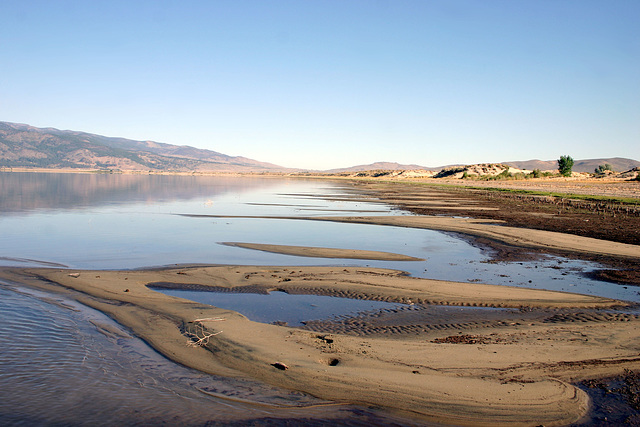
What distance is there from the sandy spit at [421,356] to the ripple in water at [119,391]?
379mm

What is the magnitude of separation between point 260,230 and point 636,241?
808 inches

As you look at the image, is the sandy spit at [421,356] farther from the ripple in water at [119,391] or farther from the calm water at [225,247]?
the calm water at [225,247]

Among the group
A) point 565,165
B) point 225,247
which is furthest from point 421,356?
point 565,165

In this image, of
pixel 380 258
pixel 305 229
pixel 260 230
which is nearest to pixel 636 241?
pixel 380 258

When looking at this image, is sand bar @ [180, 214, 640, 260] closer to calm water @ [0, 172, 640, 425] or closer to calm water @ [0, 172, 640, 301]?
calm water @ [0, 172, 640, 301]

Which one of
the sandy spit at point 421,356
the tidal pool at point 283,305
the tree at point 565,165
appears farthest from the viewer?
the tree at point 565,165

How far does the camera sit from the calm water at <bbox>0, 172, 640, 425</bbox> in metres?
6.29

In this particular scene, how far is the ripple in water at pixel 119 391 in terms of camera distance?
6.03 metres

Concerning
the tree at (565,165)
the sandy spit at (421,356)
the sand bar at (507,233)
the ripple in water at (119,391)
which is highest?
the tree at (565,165)

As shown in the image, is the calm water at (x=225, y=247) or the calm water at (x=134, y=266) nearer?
the calm water at (x=134, y=266)

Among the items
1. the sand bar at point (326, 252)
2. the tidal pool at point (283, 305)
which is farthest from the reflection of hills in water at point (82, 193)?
the tidal pool at point (283, 305)

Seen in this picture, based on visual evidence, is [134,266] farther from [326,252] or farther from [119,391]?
[119,391]

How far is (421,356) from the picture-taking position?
7875 mm

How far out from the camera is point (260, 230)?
87.7 feet
